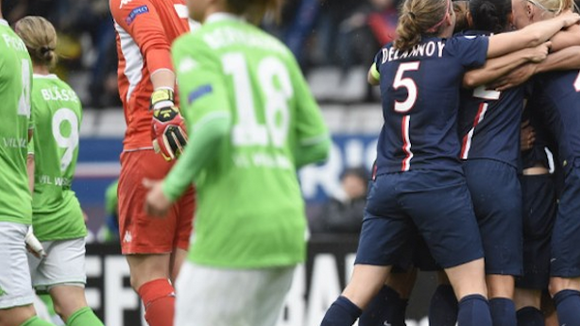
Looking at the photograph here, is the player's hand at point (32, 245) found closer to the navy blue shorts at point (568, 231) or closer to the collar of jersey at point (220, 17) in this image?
the collar of jersey at point (220, 17)

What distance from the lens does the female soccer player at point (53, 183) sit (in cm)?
718

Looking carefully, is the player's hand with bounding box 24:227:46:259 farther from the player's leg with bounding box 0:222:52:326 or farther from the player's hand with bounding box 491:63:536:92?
the player's hand with bounding box 491:63:536:92

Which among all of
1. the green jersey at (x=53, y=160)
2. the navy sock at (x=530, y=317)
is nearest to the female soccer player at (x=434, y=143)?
the navy sock at (x=530, y=317)

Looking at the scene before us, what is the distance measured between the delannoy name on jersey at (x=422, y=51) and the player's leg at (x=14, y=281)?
2030mm

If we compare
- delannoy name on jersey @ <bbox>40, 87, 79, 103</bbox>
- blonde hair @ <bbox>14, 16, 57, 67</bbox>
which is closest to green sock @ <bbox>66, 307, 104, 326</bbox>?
delannoy name on jersey @ <bbox>40, 87, 79, 103</bbox>

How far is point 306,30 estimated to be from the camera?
15.1 metres

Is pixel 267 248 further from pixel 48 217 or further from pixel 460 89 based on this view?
pixel 48 217

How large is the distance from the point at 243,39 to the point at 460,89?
2236 mm

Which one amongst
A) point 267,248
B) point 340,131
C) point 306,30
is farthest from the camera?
point 306,30

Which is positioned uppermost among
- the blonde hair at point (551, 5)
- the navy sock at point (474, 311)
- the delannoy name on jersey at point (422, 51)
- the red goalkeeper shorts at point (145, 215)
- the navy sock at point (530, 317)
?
the blonde hair at point (551, 5)

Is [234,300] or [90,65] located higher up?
[234,300]

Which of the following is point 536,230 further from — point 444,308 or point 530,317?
point 444,308

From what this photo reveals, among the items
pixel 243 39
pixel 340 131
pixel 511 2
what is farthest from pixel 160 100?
pixel 340 131

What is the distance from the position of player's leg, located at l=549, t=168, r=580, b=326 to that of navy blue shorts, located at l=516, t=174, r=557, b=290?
0.51 feet
